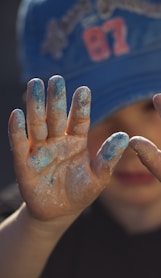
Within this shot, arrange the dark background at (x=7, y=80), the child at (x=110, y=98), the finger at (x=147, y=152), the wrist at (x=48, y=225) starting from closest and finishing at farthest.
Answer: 1. the finger at (x=147, y=152)
2. the wrist at (x=48, y=225)
3. the child at (x=110, y=98)
4. the dark background at (x=7, y=80)

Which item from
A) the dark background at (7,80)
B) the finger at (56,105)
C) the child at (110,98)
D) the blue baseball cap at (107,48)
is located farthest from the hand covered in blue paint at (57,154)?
the dark background at (7,80)

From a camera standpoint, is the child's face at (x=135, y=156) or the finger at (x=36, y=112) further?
the child's face at (x=135, y=156)

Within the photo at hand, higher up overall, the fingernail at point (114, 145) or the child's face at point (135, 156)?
the fingernail at point (114, 145)

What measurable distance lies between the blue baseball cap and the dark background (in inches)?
58.5

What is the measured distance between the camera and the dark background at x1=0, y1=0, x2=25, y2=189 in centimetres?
332

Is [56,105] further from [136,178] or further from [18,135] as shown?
[136,178]

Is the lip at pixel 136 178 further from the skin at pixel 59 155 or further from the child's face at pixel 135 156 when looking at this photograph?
the skin at pixel 59 155

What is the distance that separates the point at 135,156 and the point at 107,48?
0.23 meters

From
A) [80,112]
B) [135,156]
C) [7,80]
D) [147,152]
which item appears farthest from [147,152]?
[7,80]

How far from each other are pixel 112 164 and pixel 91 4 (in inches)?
23.4

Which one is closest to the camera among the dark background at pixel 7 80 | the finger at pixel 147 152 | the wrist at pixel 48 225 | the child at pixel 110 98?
the finger at pixel 147 152

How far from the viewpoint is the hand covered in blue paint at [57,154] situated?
1.19 meters

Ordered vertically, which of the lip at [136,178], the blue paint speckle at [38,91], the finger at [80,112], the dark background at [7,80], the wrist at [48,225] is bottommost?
the dark background at [7,80]

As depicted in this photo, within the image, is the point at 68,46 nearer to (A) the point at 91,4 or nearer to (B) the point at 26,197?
(A) the point at 91,4
